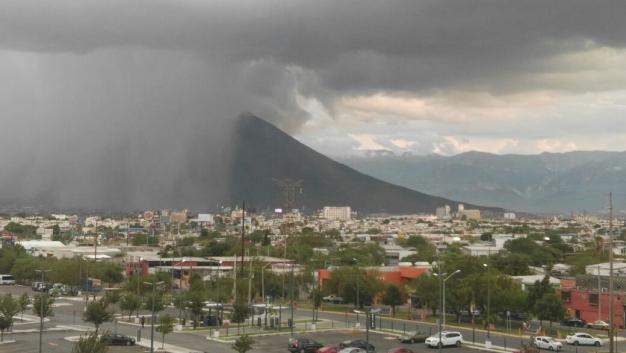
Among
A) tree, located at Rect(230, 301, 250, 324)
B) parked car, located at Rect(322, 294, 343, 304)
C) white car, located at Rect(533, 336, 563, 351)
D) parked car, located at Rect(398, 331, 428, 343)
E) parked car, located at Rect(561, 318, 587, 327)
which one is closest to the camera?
white car, located at Rect(533, 336, 563, 351)

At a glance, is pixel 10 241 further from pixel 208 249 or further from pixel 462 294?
pixel 462 294

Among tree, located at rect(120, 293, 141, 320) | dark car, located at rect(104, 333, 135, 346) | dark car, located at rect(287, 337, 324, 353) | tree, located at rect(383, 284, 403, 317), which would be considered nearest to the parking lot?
dark car, located at rect(287, 337, 324, 353)

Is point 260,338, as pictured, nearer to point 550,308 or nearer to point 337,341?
point 337,341

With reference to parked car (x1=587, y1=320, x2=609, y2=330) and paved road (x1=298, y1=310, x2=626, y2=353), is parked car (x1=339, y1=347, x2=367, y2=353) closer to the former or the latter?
paved road (x1=298, y1=310, x2=626, y2=353)

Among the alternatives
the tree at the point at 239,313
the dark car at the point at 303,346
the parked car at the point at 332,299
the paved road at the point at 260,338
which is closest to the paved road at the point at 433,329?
the paved road at the point at 260,338

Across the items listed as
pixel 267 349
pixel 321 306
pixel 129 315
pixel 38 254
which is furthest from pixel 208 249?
pixel 267 349

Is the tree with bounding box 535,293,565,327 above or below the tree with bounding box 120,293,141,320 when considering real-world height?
above
